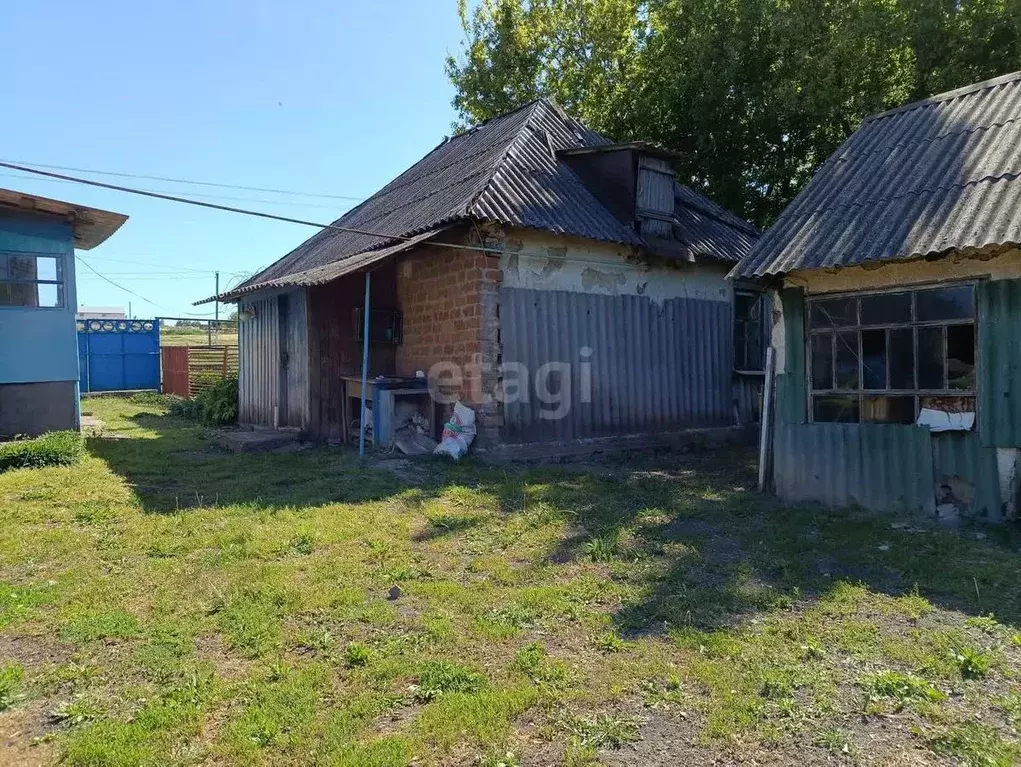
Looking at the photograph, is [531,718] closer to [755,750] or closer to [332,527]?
[755,750]

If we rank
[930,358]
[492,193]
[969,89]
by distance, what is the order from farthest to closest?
[492,193]
[969,89]
[930,358]

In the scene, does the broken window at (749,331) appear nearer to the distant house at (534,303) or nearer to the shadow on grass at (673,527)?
the distant house at (534,303)

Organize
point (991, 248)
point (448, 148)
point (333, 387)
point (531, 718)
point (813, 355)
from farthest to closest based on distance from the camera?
point (448, 148) → point (333, 387) → point (813, 355) → point (991, 248) → point (531, 718)

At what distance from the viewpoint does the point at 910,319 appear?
6.68m

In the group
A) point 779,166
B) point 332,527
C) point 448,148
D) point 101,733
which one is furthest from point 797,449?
point 779,166

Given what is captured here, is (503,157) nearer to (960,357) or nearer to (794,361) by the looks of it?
(794,361)

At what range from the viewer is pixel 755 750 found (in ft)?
8.97

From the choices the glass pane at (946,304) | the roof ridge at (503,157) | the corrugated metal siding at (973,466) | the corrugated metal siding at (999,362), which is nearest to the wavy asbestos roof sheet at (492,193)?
the roof ridge at (503,157)

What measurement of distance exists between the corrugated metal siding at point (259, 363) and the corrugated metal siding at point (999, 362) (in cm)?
1053

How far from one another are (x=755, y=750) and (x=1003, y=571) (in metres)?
3.32

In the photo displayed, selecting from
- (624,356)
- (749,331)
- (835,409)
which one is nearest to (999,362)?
(835,409)

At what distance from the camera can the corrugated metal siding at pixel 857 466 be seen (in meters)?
6.50

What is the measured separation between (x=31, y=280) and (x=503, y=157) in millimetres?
7516

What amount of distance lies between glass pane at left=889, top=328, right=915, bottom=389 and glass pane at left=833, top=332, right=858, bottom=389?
353 mm
